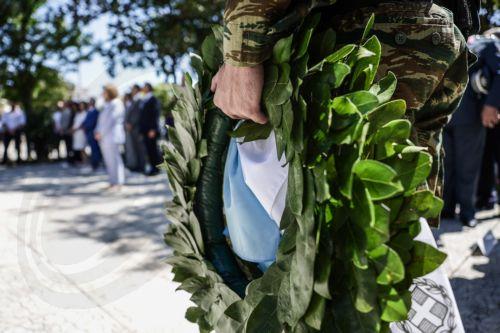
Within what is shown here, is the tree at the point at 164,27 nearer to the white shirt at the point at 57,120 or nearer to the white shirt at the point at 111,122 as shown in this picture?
the white shirt at the point at 111,122

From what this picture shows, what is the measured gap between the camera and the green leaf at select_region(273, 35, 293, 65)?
1249 mm

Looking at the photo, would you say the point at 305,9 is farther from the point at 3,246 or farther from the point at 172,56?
the point at 172,56

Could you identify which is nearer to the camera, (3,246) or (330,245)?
(330,245)

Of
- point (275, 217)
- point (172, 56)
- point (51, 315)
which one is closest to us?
point (275, 217)

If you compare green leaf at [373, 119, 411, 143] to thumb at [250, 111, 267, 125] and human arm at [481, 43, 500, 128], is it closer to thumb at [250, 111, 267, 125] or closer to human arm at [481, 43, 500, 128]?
thumb at [250, 111, 267, 125]

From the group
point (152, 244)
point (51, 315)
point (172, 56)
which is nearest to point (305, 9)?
point (51, 315)

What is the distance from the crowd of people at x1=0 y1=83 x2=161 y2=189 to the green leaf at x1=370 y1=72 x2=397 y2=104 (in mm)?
3830

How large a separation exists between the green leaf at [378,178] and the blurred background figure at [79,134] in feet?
38.3

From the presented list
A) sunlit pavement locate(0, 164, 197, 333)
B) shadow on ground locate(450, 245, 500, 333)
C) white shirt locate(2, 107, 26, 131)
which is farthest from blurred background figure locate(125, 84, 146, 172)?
shadow on ground locate(450, 245, 500, 333)

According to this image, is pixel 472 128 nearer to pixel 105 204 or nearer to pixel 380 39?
pixel 380 39

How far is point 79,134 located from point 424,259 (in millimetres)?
12394

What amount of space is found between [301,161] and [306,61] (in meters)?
0.24

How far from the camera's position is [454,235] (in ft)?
14.5

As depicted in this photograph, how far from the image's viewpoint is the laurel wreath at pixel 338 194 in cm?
103
